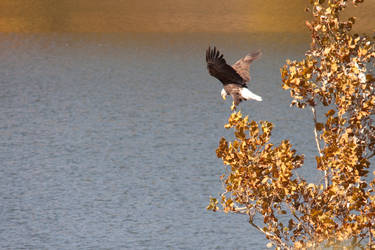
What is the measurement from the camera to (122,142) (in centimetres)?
1148

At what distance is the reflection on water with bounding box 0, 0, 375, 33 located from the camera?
26.2 meters

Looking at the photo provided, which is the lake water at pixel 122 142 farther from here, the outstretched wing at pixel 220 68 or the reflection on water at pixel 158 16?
the reflection on water at pixel 158 16

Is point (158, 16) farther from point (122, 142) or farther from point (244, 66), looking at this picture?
point (244, 66)

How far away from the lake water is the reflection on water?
4.19 m

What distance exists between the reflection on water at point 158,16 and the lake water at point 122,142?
419 cm

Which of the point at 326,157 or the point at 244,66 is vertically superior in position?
the point at 244,66

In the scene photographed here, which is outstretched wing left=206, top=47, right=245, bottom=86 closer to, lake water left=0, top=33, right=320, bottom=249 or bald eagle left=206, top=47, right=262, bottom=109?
bald eagle left=206, top=47, right=262, bottom=109

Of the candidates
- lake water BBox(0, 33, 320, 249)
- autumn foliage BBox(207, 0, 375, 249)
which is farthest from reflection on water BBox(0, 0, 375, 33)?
autumn foliage BBox(207, 0, 375, 249)

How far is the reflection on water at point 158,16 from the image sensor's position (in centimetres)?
2616

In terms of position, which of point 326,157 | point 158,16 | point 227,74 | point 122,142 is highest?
point 158,16

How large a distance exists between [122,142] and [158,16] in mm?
17391

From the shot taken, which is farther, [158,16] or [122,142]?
[158,16]

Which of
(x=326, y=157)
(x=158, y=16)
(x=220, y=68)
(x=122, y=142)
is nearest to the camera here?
(x=326, y=157)

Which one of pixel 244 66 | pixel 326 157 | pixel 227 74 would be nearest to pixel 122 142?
pixel 244 66
